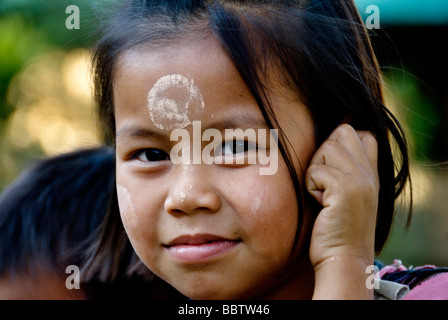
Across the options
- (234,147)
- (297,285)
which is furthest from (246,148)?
(297,285)

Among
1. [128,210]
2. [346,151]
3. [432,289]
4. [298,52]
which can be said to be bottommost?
[432,289]

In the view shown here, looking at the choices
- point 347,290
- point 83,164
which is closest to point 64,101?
point 83,164

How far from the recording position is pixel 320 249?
169 cm

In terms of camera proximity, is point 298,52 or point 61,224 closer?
point 298,52

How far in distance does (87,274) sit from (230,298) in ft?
2.69

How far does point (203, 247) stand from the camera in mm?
1648

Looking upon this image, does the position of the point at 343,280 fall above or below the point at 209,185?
below

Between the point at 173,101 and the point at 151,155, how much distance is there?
0.21 meters

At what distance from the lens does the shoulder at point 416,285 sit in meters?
1.74

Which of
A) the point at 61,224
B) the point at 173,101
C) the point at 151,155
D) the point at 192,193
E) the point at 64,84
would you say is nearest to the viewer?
the point at 192,193

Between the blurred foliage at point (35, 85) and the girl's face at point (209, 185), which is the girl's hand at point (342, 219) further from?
the blurred foliage at point (35, 85)

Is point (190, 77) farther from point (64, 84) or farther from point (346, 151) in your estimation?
point (64, 84)

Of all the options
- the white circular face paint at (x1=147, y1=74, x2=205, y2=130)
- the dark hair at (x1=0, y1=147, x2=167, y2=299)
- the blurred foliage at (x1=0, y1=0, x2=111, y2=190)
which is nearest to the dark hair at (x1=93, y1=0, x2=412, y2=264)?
the white circular face paint at (x1=147, y1=74, x2=205, y2=130)
